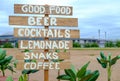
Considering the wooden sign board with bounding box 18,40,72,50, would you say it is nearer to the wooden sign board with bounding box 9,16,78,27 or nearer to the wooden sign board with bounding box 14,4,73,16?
the wooden sign board with bounding box 9,16,78,27

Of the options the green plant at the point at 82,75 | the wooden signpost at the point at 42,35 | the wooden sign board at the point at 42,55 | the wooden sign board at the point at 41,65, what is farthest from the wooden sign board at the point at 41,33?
the green plant at the point at 82,75

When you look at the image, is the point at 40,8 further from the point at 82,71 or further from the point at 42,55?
the point at 82,71

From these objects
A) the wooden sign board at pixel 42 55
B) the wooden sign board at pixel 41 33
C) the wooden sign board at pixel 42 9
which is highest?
the wooden sign board at pixel 42 9

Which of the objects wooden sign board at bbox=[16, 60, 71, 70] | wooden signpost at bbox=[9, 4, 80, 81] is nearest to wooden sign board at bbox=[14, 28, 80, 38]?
wooden signpost at bbox=[9, 4, 80, 81]

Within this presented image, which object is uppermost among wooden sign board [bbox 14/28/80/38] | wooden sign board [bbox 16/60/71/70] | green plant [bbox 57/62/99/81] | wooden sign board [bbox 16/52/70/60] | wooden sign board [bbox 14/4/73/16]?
wooden sign board [bbox 14/4/73/16]

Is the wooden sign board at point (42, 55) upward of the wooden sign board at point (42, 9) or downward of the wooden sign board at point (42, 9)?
downward

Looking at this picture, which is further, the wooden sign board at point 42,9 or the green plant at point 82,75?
the wooden sign board at point 42,9

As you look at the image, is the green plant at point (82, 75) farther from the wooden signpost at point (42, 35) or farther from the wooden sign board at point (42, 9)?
the wooden sign board at point (42, 9)

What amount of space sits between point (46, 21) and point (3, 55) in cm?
91

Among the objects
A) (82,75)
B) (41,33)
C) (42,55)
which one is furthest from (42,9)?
(82,75)

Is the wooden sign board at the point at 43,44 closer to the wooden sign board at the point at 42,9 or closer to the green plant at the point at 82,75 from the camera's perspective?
the wooden sign board at the point at 42,9

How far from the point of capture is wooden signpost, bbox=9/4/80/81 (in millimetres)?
5855

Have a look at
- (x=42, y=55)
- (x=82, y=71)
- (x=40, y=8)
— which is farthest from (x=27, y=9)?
(x=82, y=71)

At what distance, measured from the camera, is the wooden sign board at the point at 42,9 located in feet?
19.4
